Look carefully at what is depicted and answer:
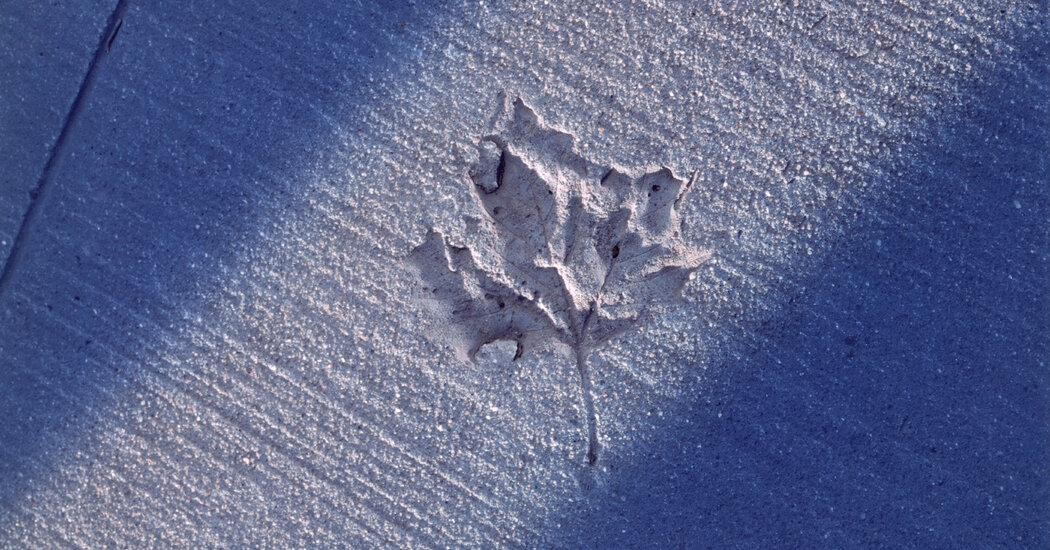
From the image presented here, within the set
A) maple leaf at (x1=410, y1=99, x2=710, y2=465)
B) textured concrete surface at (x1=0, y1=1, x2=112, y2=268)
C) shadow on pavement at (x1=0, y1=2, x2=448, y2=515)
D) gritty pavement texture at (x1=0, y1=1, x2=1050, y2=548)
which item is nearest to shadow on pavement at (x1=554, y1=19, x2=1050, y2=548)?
gritty pavement texture at (x1=0, y1=1, x2=1050, y2=548)

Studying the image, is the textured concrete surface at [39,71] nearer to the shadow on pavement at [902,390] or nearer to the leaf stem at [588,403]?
the leaf stem at [588,403]

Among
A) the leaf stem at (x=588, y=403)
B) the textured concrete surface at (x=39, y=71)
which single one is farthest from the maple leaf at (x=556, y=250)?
the textured concrete surface at (x=39, y=71)

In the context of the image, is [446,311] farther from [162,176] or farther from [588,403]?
[162,176]

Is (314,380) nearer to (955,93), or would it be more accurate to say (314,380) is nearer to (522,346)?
(522,346)

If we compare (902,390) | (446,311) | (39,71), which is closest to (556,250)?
(446,311)

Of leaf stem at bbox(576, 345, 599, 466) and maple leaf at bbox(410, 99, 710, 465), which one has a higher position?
maple leaf at bbox(410, 99, 710, 465)

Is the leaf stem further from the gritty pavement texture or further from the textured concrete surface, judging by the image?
the textured concrete surface
